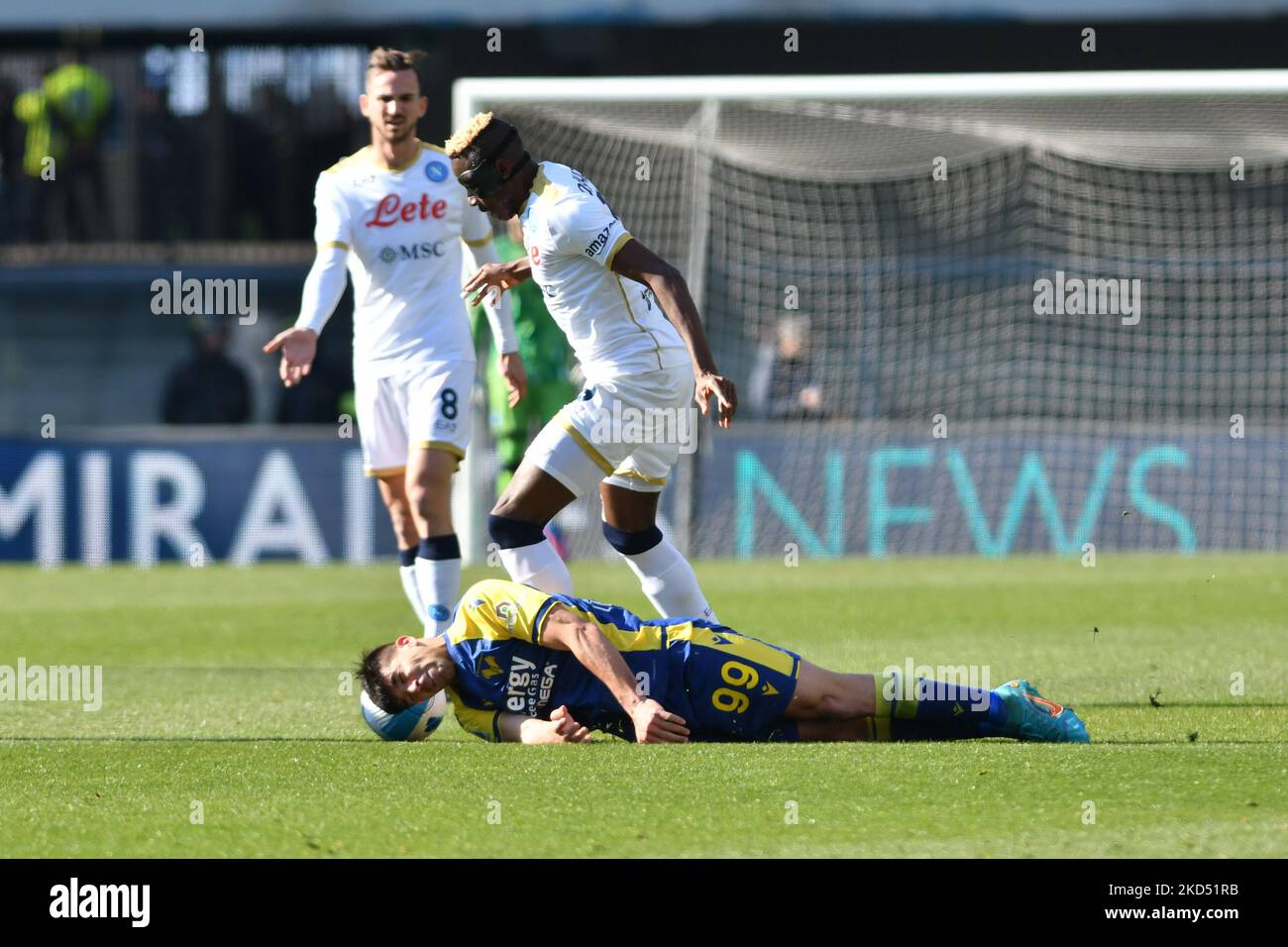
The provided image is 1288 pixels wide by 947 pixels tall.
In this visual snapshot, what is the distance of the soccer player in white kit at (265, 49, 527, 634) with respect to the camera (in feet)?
25.9

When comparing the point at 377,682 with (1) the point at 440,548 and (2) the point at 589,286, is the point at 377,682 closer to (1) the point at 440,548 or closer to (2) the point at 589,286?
(1) the point at 440,548

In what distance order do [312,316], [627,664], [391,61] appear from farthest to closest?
[391,61] → [312,316] → [627,664]

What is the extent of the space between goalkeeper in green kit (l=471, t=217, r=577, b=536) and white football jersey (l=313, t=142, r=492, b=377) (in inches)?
201

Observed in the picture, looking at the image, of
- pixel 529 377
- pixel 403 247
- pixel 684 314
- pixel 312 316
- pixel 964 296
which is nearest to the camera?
pixel 684 314

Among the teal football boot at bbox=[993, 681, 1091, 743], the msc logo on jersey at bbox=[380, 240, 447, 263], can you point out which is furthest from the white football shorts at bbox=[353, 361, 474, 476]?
the teal football boot at bbox=[993, 681, 1091, 743]

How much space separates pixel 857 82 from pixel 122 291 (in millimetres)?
9505

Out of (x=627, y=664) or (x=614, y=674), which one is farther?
(x=627, y=664)

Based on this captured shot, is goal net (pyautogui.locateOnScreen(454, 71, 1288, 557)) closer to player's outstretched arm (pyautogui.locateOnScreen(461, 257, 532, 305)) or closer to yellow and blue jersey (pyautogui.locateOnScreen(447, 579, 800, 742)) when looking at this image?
player's outstretched arm (pyautogui.locateOnScreen(461, 257, 532, 305))

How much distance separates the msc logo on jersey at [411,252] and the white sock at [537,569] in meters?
1.78

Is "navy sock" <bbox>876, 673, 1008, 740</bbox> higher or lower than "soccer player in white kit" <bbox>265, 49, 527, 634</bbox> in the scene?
lower

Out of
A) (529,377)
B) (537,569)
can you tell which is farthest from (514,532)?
(529,377)
